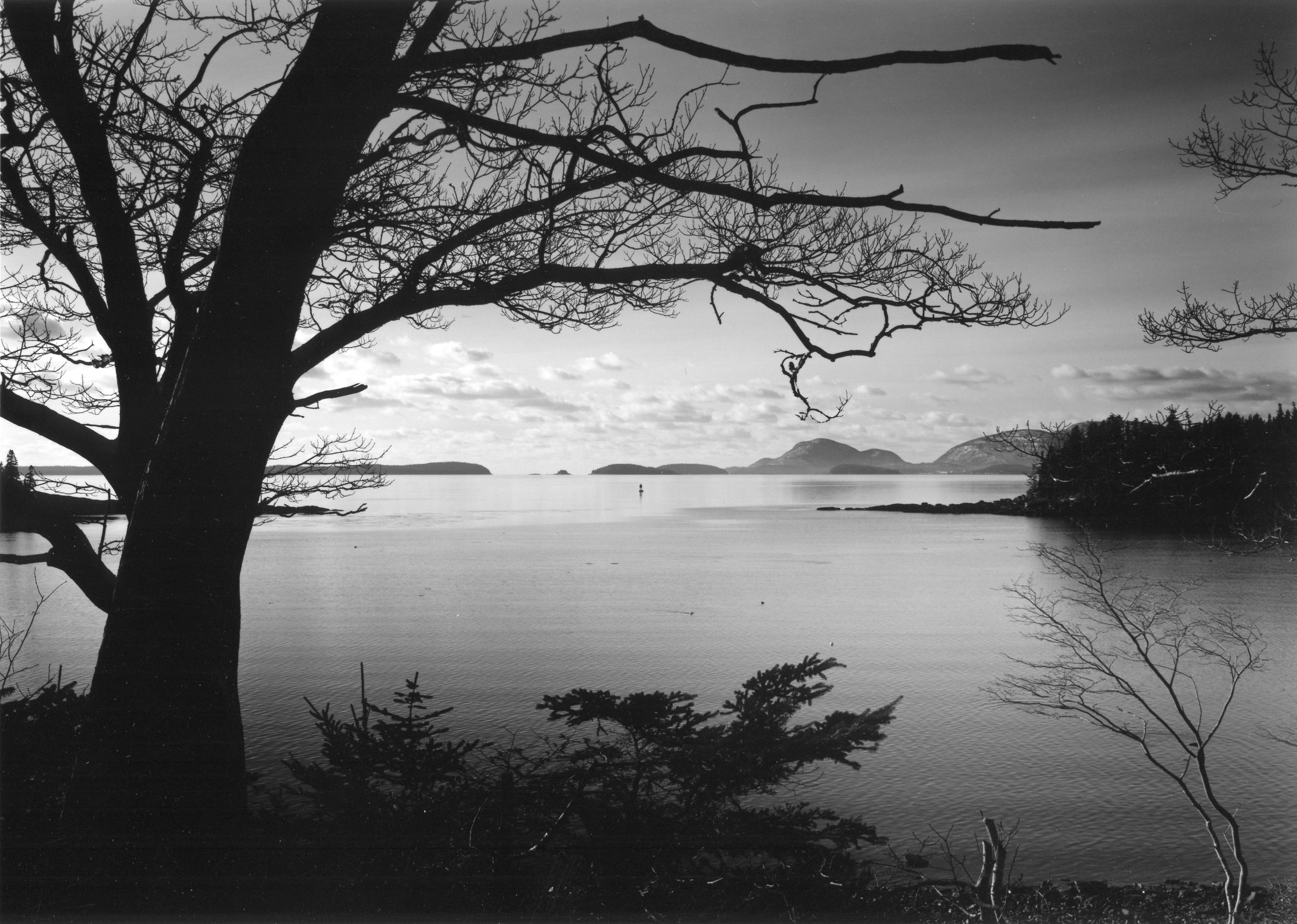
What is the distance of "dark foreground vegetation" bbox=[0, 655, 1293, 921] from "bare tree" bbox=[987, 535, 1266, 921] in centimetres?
157

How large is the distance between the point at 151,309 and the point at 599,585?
2409 centimetres

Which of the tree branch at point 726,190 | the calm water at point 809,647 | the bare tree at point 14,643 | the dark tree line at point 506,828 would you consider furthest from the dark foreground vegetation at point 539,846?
the tree branch at point 726,190

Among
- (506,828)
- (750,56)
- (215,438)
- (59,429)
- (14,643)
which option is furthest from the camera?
(14,643)

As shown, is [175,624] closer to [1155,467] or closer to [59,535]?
[59,535]

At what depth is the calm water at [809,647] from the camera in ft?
31.3

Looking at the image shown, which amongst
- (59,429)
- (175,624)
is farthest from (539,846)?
(59,429)

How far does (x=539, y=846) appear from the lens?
4496 millimetres

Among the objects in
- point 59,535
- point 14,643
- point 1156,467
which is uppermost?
point 1156,467

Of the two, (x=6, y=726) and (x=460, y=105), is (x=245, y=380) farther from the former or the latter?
(x=6, y=726)

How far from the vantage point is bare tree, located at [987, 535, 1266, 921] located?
6.43 meters

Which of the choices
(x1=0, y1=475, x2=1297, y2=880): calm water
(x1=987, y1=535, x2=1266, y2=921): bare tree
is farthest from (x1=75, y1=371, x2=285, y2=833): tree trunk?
(x1=0, y1=475, x2=1297, y2=880): calm water

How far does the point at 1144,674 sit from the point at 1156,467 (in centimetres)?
1208

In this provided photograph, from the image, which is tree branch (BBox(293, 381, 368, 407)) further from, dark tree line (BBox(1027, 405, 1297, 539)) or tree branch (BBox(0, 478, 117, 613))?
dark tree line (BBox(1027, 405, 1297, 539))

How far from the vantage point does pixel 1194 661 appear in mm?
16828
